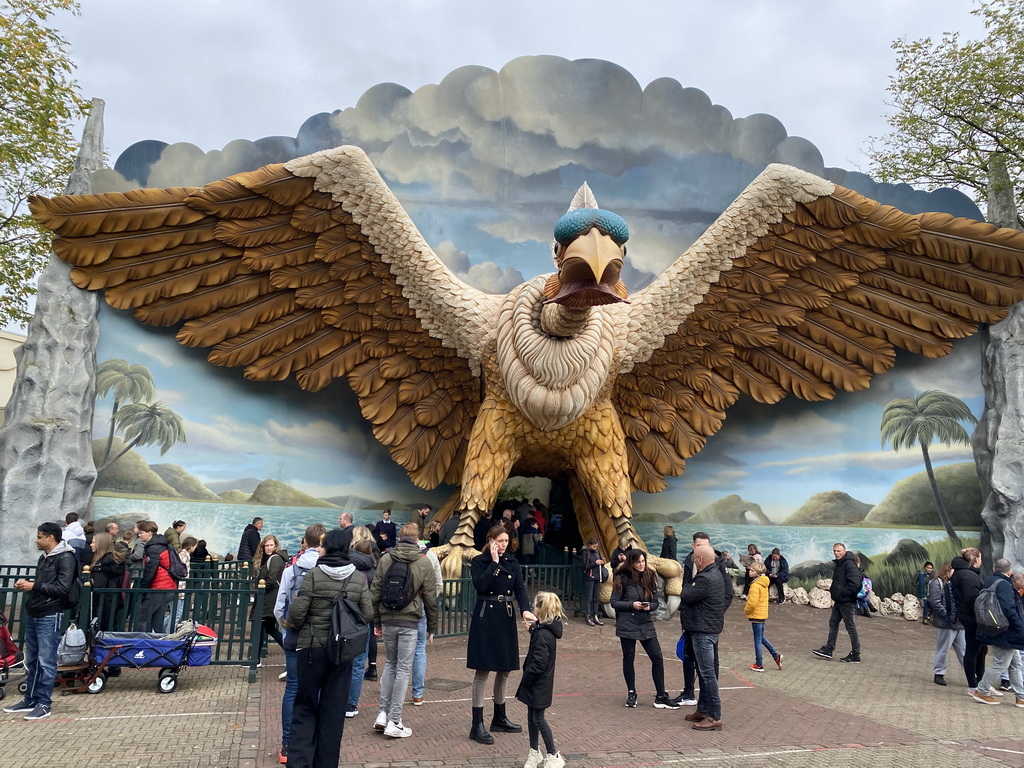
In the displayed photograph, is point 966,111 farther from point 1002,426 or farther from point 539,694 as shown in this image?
point 539,694

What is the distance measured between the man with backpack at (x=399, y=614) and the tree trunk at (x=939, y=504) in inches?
421

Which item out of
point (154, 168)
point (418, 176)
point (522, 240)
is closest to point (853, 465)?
point (522, 240)

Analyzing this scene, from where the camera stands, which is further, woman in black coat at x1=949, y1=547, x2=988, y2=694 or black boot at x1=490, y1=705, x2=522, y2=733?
woman in black coat at x1=949, y1=547, x2=988, y2=694

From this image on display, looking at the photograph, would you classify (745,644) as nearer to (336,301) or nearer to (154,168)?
(336,301)

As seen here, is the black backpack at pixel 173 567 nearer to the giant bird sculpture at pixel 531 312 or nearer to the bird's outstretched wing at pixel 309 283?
the giant bird sculpture at pixel 531 312

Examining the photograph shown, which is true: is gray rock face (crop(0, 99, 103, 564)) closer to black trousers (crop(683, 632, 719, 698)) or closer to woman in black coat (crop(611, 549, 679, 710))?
woman in black coat (crop(611, 549, 679, 710))

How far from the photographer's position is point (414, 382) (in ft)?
32.3

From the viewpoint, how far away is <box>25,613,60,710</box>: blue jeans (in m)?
4.25

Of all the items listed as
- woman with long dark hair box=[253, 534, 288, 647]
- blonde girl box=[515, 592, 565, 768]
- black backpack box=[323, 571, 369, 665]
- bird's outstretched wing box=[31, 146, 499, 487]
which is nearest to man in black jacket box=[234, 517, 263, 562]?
bird's outstretched wing box=[31, 146, 499, 487]

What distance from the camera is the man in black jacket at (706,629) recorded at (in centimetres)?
434

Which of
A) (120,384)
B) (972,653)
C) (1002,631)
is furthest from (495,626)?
(120,384)

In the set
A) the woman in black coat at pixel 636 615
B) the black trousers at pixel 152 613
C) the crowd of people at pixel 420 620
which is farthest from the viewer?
the black trousers at pixel 152 613

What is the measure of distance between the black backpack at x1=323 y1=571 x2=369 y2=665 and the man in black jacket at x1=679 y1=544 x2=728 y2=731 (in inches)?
86.2

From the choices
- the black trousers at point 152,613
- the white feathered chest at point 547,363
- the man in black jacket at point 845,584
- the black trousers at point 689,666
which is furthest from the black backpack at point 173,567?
the man in black jacket at point 845,584
